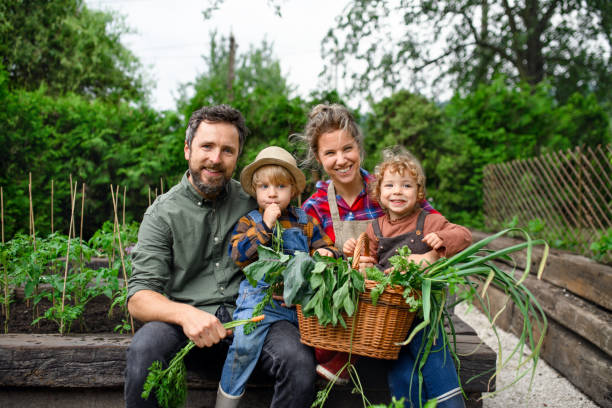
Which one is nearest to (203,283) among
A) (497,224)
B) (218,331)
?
(218,331)

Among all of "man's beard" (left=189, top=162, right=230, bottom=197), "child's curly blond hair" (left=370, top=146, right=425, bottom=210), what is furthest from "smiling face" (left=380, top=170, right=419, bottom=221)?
"man's beard" (left=189, top=162, right=230, bottom=197)

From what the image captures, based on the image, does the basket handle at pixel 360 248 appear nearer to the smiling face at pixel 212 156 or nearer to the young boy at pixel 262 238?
the young boy at pixel 262 238

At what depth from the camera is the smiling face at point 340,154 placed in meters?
2.74

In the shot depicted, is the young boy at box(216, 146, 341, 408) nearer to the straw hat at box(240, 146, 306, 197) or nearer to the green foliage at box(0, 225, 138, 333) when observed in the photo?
the straw hat at box(240, 146, 306, 197)

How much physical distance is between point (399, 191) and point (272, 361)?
45.4 inches

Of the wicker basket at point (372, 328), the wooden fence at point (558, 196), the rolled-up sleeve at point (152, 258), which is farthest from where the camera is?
the wooden fence at point (558, 196)

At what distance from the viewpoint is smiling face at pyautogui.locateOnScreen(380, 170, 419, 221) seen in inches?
99.0

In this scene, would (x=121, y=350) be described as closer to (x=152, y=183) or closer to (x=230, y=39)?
(x=152, y=183)

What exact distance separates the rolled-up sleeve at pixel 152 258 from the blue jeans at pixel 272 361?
8.0 inches

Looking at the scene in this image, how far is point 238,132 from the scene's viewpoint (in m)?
2.60

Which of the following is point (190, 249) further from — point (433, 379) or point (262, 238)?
point (433, 379)

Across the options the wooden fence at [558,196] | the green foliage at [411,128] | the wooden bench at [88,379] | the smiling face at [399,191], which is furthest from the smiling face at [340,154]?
the green foliage at [411,128]

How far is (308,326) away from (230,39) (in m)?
19.8

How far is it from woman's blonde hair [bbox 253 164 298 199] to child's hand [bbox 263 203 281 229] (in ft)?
0.61
